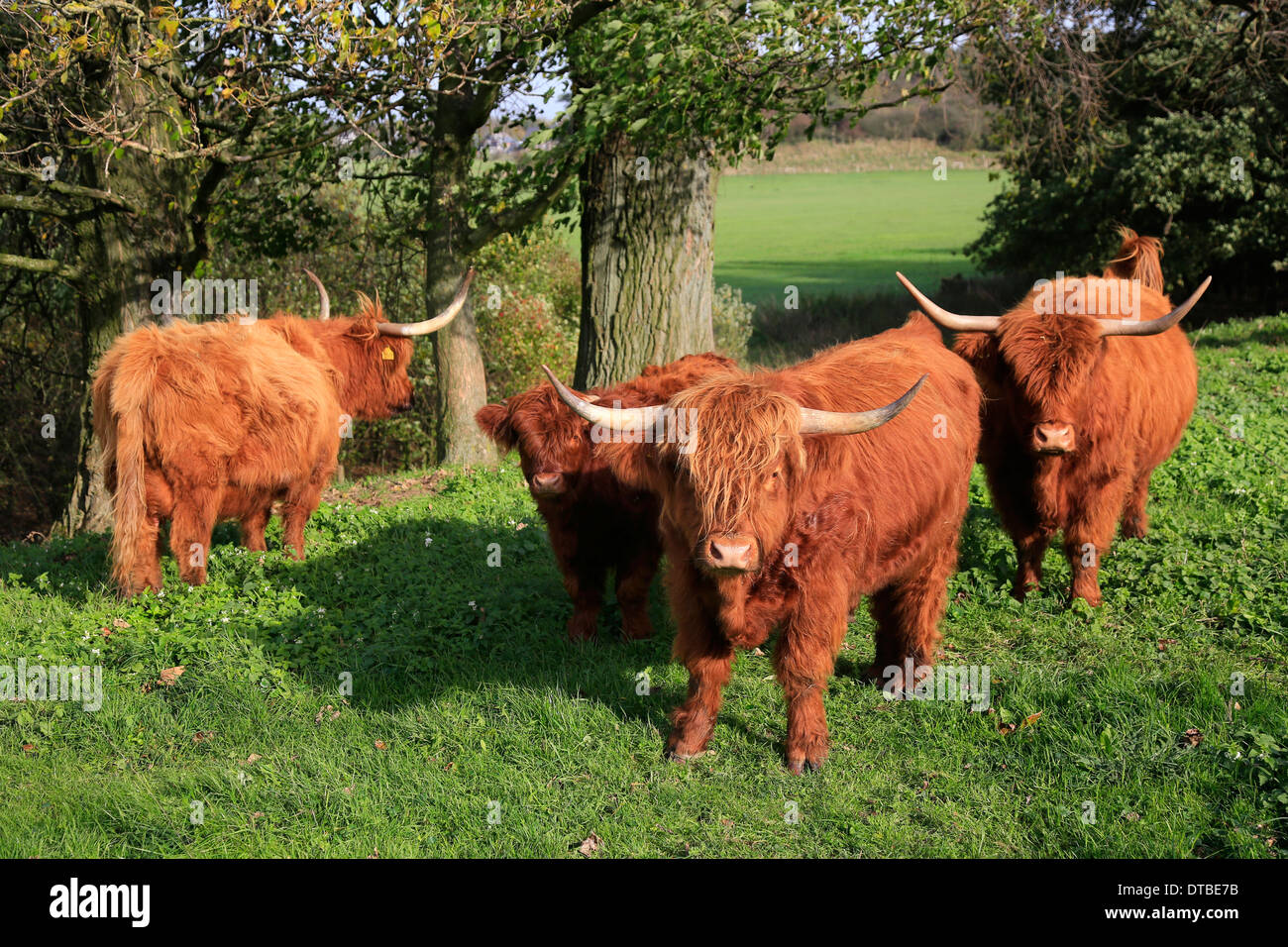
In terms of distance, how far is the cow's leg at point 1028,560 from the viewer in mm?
5977

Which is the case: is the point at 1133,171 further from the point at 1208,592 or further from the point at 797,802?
the point at 797,802

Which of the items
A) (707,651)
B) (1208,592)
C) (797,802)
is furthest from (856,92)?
(797,802)

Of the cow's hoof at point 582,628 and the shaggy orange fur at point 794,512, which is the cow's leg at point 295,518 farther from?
the shaggy orange fur at point 794,512

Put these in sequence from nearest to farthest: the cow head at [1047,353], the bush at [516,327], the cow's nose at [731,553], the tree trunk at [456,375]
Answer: the cow's nose at [731,553], the cow head at [1047,353], the tree trunk at [456,375], the bush at [516,327]

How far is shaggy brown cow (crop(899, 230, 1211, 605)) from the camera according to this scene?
18.5ft

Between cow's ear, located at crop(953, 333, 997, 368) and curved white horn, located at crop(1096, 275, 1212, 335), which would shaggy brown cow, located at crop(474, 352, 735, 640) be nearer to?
cow's ear, located at crop(953, 333, 997, 368)

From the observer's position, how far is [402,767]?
4.32 metres

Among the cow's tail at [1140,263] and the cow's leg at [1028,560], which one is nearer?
the cow's leg at [1028,560]

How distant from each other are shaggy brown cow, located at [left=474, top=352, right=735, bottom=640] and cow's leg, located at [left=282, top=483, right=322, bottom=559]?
2.16 m

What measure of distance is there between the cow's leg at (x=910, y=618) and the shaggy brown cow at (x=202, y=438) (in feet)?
13.3

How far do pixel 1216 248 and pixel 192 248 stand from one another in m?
15.5

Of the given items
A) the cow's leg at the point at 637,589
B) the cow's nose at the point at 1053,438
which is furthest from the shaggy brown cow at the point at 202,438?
the cow's nose at the point at 1053,438

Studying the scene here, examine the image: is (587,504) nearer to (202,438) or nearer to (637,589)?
(637,589)

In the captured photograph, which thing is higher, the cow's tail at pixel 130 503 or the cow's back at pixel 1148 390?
the cow's back at pixel 1148 390
